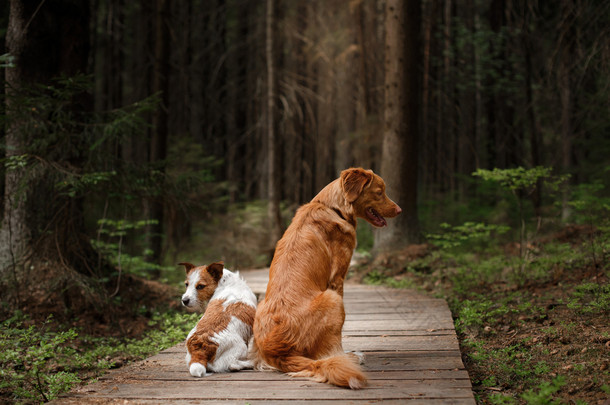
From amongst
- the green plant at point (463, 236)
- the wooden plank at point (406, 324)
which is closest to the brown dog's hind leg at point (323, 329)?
the wooden plank at point (406, 324)

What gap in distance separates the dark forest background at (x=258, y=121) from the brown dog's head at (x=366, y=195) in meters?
3.71

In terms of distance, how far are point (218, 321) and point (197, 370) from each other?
1.56 ft

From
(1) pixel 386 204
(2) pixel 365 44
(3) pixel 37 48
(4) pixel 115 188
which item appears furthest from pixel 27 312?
(2) pixel 365 44

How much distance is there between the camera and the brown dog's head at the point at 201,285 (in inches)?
182

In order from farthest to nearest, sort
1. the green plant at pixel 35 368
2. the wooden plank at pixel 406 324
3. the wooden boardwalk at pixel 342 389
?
the wooden plank at pixel 406 324 < the green plant at pixel 35 368 < the wooden boardwalk at pixel 342 389

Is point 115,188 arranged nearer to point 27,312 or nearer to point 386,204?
point 27,312

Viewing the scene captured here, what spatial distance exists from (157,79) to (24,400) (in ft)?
35.7

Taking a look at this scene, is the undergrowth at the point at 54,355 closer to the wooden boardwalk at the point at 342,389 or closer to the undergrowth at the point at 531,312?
the wooden boardwalk at the point at 342,389

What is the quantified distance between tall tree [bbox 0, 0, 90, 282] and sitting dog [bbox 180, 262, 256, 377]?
10.6 feet

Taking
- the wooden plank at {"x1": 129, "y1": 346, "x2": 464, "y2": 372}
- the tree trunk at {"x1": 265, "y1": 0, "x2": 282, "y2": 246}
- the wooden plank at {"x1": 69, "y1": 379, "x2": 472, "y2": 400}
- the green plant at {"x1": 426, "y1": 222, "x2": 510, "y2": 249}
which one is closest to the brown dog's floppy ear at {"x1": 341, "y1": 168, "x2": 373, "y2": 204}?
the wooden plank at {"x1": 129, "y1": 346, "x2": 464, "y2": 372}

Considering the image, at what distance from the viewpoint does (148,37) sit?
18172mm

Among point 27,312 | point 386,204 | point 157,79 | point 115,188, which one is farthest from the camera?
point 157,79

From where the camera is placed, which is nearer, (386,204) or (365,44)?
(386,204)

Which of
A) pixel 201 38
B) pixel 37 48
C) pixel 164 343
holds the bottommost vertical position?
pixel 164 343
